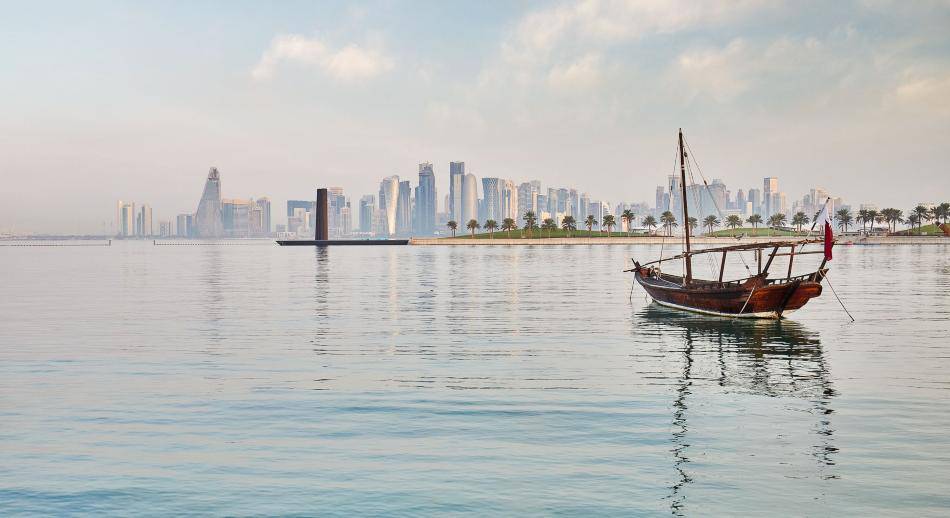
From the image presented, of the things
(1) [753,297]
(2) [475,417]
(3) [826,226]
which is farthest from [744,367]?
(3) [826,226]

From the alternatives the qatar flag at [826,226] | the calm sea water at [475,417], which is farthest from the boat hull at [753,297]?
the qatar flag at [826,226]

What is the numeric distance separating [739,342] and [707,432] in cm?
2131

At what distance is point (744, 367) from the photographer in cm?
3209

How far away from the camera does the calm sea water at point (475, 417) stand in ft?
51.4

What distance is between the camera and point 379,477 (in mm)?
16750

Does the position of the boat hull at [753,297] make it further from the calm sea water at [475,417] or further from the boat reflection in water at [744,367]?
the calm sea water at [475,417]

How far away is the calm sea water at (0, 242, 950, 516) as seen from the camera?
1566cm

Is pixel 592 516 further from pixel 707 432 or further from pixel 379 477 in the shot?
pixel 707 432

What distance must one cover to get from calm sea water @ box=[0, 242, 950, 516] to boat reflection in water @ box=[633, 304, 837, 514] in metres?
0.13

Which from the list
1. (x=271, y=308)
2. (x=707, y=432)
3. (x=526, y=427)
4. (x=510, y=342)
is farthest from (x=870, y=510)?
(x=271, y=308)

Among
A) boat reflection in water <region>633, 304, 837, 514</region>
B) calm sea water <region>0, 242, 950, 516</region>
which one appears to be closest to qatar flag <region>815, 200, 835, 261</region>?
calm sea water <region>0, 242, 950, 516</region>

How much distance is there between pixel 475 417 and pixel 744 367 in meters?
14.7

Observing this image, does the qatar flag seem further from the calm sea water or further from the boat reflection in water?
the boat reflection in water

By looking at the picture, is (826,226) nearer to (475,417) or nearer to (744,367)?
(744,367)
